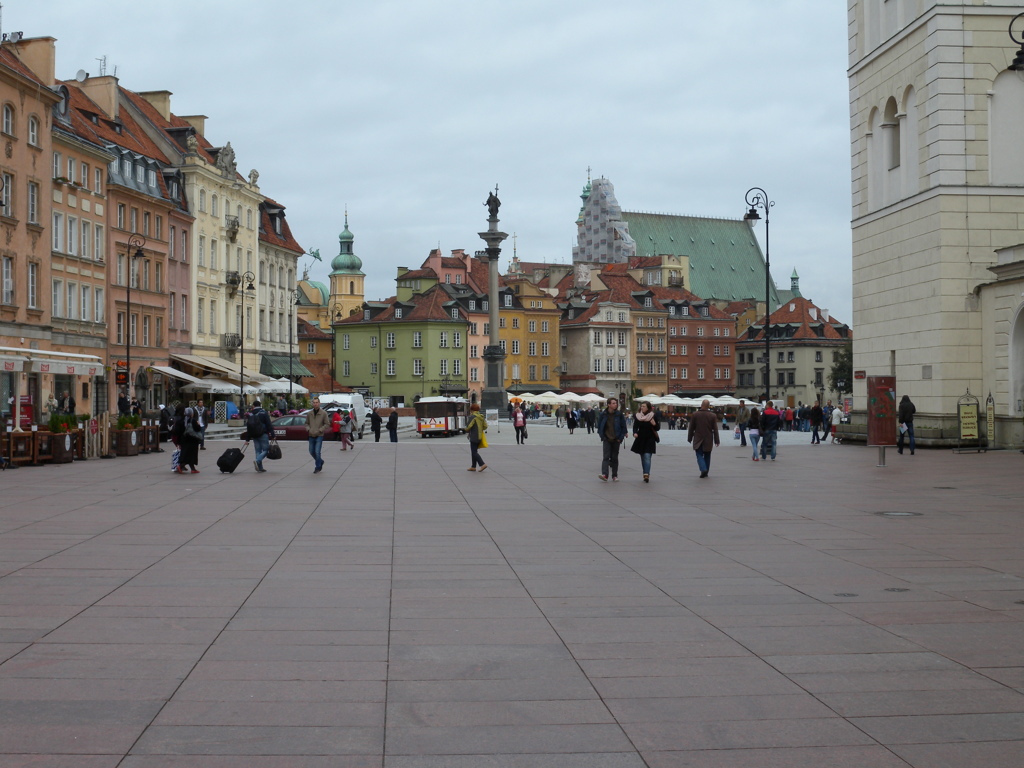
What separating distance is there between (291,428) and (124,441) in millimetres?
16629

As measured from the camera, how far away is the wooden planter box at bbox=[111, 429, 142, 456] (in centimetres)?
3675

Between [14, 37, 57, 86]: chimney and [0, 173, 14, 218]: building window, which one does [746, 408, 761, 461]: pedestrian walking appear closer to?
[0, 173, 14, 218]: building window

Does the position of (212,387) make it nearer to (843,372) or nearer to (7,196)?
(7,196)

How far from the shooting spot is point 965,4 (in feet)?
119

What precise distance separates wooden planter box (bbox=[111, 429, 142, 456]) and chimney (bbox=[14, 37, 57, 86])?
83.6 feet

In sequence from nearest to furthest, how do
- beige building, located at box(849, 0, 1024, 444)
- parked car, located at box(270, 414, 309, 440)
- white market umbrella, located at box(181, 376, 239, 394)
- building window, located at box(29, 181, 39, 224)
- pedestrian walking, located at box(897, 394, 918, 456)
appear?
pedestrian walking, located at box(897, 394, 918, 456) → beige building, located at box(849, 0, 1024, 444) → building window, located at box(29, 181, 39, 224) → parked car, located at box(270, 414, 309, 440) → white market umbrella, located at box(181, 376, 239, 394)

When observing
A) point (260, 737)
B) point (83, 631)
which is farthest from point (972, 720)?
point (83, 631)

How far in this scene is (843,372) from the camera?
437ft

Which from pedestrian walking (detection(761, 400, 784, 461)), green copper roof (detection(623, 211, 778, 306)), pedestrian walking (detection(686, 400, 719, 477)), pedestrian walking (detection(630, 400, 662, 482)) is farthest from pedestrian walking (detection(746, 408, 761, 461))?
green copper roof (detection(623, 211, 778, 306))

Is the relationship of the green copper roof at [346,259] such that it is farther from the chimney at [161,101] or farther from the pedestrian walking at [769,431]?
the pedestrian walking at [769,431]

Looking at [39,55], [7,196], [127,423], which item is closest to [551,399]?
[39,55]

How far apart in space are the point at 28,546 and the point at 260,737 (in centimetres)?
849

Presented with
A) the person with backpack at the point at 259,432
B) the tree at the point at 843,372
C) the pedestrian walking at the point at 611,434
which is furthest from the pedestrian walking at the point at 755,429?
the tree at the point at 843,372

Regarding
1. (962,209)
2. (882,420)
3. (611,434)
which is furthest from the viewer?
(962,209)
